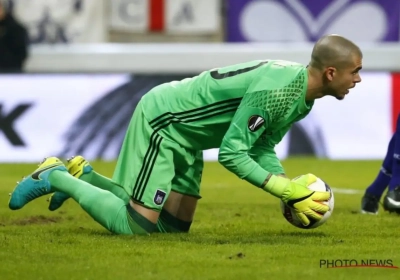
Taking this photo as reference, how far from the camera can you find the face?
21.0 ft

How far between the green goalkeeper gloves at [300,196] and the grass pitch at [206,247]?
0.66ft

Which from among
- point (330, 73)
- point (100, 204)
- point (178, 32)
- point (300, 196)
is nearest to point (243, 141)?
point (300, 196)

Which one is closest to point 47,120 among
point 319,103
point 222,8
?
point 319,103

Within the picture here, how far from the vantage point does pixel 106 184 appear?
7285mm

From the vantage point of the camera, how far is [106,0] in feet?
58.1

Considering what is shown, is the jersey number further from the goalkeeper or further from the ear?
the ear

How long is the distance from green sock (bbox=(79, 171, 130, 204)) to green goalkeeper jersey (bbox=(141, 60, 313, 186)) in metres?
0.58

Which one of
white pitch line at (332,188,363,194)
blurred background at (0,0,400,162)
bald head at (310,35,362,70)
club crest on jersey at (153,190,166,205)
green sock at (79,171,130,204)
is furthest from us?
blurred background at (0,0,400,162)

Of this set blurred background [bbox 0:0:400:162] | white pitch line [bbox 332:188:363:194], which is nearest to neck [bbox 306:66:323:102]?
white pitch line [bbox 332:188:363:194]

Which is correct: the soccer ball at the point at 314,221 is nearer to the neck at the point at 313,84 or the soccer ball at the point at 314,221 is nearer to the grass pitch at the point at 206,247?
the grass pitch at the point at 206,247

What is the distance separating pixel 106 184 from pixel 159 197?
2.33 feet

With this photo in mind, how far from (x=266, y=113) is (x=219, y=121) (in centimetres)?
44

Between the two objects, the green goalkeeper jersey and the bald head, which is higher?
the bald head

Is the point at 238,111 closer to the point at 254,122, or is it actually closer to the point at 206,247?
the point at 254,122
